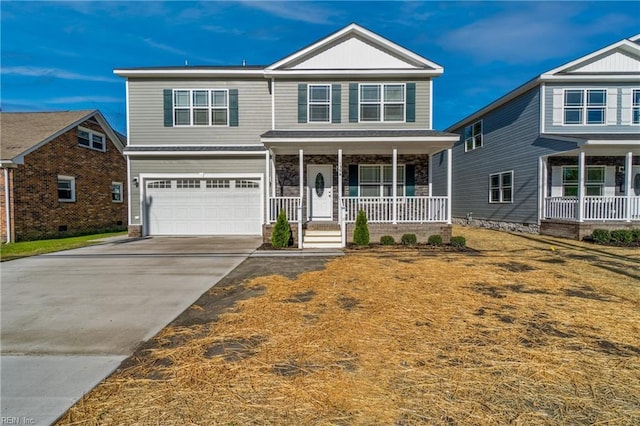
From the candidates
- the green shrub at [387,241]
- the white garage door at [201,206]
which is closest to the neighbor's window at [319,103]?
the white garage door at [201,206]

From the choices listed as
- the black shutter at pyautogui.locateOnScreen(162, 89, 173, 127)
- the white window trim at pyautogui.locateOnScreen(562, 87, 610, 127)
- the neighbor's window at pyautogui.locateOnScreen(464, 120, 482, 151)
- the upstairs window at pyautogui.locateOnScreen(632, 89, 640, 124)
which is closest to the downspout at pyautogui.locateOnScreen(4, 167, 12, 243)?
the black shutter at pyautogui.locateOnScreen(162, 89, 173, 127)

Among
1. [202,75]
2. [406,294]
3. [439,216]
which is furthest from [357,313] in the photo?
[202,75]

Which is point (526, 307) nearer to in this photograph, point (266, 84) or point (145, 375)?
point (145, 375)

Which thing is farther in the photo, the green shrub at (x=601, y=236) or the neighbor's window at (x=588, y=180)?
the neighbor's window at (x=588, y=180)

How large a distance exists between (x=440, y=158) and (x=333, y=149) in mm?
11815

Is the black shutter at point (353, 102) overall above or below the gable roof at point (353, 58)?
below

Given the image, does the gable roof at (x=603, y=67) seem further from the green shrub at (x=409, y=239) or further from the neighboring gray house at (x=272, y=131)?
the green shrub at (x=409, y=239)

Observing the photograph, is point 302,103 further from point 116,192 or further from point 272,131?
point 116,192

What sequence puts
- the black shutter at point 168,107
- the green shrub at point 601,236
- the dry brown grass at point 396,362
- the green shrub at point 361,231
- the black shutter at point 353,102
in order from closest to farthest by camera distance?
the dry brown grass at point 396,362, the green shrub at point 361,231, the green shrub at point 601,236, the black shutter at point 353,102, the black shutter at point 168,107

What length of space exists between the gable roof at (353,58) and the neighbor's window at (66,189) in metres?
11.1

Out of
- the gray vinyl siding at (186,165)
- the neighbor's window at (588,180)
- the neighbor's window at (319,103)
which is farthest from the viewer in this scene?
the neighbor's window at (588,180)

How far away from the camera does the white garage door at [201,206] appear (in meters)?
13.4

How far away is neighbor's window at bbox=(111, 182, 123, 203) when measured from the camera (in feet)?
60.3

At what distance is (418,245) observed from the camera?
10.4 m
